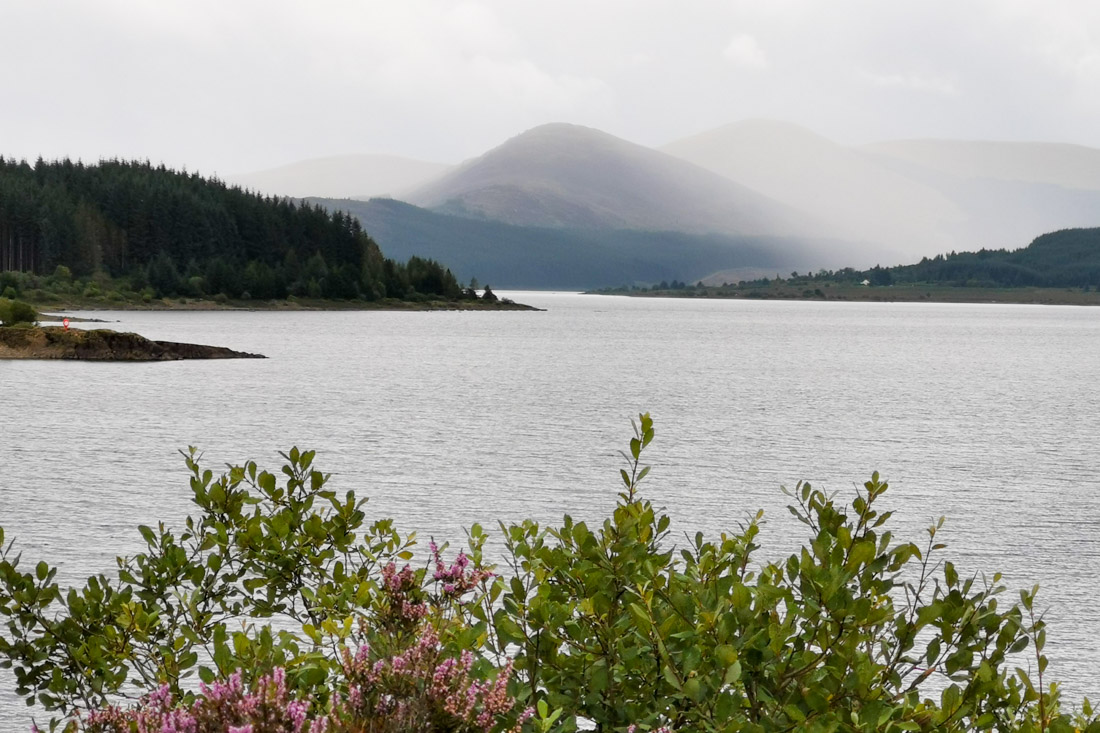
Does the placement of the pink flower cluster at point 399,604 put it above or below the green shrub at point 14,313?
below

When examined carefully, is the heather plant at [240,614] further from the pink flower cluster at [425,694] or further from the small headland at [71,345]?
the small headland at [71,345]

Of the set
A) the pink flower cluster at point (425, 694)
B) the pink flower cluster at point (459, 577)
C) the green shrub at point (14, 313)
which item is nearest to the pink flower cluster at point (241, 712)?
the pink flower cluster at point (425, 694)

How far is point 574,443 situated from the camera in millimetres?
45406

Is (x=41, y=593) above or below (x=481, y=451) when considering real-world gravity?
above

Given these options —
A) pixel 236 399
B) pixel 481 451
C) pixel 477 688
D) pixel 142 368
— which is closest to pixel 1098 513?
pixel 481 451

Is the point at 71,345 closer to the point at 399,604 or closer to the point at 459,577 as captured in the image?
the point at 459,577

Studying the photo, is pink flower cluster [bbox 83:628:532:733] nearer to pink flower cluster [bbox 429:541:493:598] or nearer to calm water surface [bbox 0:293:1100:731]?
pink flower cluster [bbox 429:541:493:598]

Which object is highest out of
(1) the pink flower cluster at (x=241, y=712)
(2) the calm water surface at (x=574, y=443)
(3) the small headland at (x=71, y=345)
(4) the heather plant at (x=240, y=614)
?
(1) the pink flower cluster at (x=241, y=712)

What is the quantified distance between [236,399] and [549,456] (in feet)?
89.5

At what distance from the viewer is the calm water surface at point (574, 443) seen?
86.0 feet

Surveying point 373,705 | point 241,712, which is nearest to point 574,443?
point 373,705

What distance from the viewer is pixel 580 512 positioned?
29.1 metres

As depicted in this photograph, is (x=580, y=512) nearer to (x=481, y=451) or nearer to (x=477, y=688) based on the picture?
(x=481, y=451)

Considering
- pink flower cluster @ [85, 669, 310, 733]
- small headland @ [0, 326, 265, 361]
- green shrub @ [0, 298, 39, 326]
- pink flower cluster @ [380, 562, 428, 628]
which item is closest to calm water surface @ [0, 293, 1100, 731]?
small headland @ [0, 326, 265, 361]
